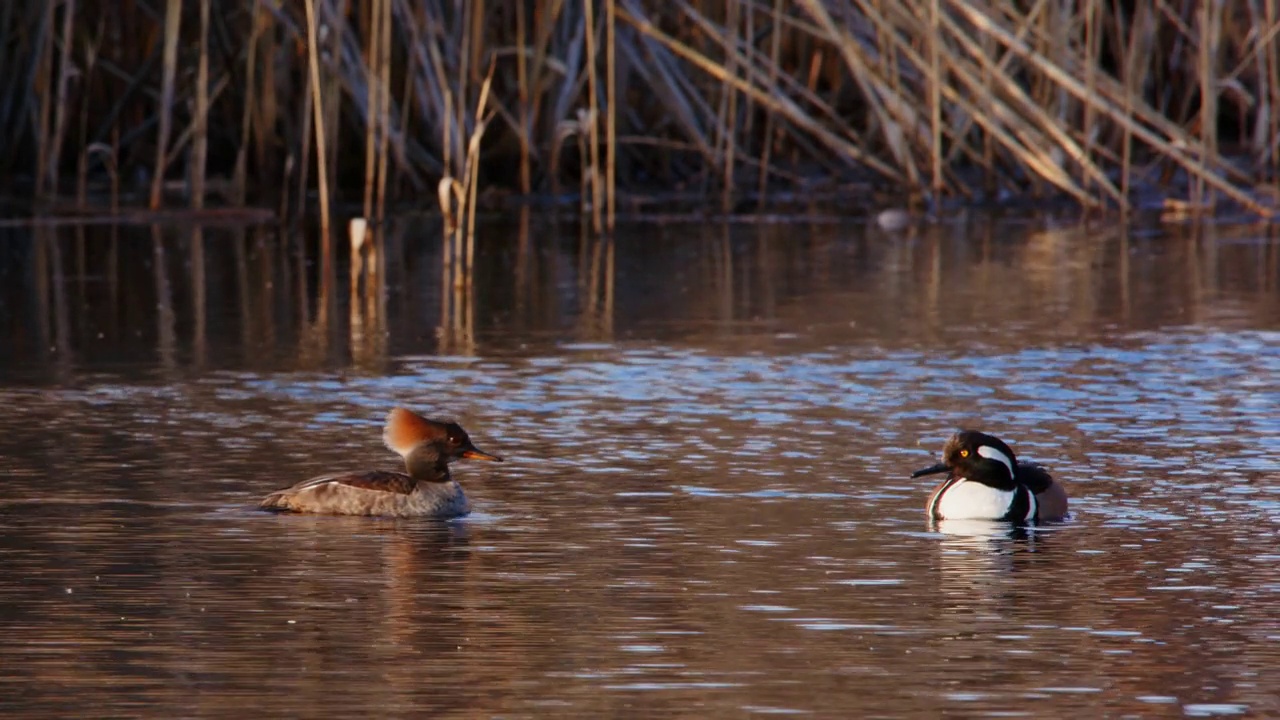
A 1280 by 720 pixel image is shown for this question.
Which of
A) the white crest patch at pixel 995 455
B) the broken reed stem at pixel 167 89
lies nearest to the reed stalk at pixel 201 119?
the broken reed stem at pixel 167 89

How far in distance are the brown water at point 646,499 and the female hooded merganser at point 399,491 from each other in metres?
0.08

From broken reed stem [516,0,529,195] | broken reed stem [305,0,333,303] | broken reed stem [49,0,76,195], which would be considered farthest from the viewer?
broken reed stem [516,0,529,195]

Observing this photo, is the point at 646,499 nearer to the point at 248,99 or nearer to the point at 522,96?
the point at 248,99

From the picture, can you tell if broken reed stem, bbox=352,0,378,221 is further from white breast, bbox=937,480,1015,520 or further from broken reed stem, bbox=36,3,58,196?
white breast, bbox=937,480,1015,520

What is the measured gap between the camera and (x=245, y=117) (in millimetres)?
17453

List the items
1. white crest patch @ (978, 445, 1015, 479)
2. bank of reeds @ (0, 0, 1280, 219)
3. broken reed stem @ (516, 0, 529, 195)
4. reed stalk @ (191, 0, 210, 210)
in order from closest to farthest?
white crest patch @ (978, 445, 1015, 479), reed stalk @ (191, 0, 210, 210), bank of reeds @ (0, 0, 1280, 219), broken reed stem @ (516, 0, 529, 195)

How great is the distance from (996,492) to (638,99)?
12858 millimetres

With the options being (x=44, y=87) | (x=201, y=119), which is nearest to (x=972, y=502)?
(x=201, y=119)

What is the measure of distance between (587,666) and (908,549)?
1.72 m

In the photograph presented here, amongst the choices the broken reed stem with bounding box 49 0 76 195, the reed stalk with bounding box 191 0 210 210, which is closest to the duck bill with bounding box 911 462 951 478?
the reed stalk with bounding box 191 0 210 210

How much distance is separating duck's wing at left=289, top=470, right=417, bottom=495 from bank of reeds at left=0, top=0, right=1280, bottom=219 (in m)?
8.32

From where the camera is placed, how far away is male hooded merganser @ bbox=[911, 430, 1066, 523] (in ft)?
24.4

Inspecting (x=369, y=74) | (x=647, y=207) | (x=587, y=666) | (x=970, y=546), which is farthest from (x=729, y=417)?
(x=647, y=207)

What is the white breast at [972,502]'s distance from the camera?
7441 mm
